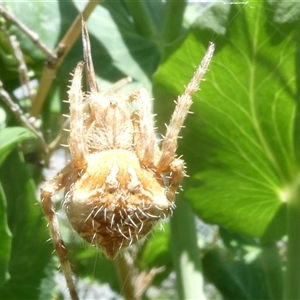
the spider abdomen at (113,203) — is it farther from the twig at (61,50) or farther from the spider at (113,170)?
the twig at (61,50)

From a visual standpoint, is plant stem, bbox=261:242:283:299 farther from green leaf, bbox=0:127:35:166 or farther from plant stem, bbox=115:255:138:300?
green leaf, bbox=0:127:35:166

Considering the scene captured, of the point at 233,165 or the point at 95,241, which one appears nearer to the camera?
the point at 95,241

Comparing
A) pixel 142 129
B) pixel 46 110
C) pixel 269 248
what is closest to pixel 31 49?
pixel 46 110

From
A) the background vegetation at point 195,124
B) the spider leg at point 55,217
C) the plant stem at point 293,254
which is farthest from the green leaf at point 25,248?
the plant stem at point 293,254

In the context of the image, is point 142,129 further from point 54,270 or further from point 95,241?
point 54,270

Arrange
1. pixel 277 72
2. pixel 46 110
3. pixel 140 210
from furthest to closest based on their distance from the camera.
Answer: pixel 46 110, pixel 277 72, pixel 140 210

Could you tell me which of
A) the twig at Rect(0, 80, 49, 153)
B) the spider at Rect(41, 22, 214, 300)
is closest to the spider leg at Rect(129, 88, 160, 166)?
the spider at Rect(41, 22, 214, 300)
